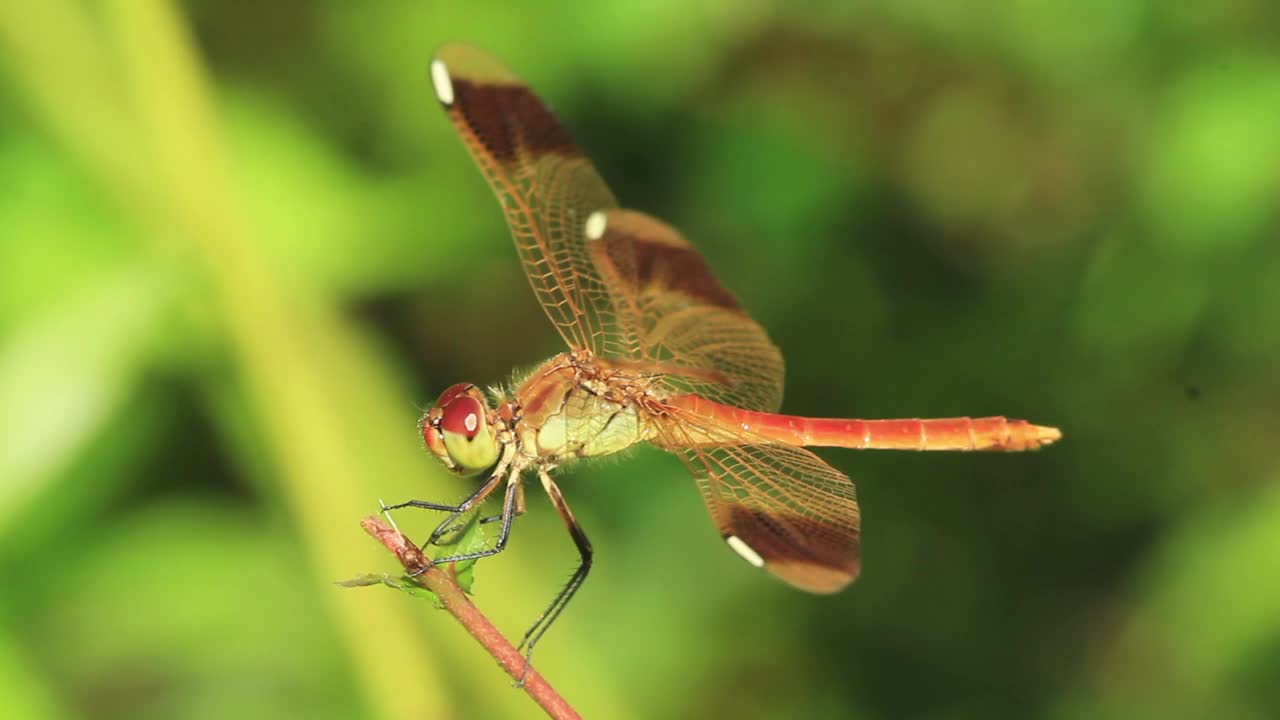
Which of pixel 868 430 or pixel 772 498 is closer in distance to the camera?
pixel 772 498

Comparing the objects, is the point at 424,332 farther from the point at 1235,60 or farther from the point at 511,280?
the point at 1235,60

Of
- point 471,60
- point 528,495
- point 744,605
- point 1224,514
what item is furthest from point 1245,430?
point 471,60

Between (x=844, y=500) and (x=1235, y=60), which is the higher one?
(x=1235, y=60)

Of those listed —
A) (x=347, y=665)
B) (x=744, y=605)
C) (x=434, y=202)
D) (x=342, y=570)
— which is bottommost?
(x=744, y=605)

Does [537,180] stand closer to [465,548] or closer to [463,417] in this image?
[463,417]

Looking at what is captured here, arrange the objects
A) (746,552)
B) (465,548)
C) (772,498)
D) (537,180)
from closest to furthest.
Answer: (465,548)
(746,552)
(772,498)
(537,180)

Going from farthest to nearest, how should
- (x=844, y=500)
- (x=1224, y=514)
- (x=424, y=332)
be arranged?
(x=424, y=332) → (x=1224, y=514) → (x=844, y=500)

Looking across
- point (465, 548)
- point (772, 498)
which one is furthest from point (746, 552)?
point (465, 548)

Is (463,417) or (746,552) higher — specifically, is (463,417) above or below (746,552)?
above
